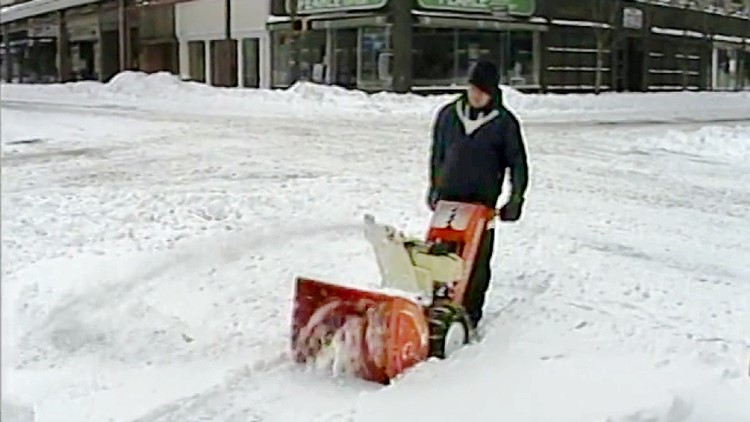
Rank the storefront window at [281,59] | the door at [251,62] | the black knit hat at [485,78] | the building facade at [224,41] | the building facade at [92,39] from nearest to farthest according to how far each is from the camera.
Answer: the black knit hat at [485,78] < the storefront window at [281,59] < the building facade at [224,41] < the door at [251,62] < the building facade at [92,39]

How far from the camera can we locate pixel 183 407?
18.2ft

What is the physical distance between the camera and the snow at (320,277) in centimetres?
564

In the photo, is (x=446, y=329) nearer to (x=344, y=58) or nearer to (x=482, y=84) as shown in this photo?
(x=482, y=84)

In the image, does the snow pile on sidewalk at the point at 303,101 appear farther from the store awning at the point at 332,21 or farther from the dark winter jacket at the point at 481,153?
the dark winter jacket at the point at 481,153

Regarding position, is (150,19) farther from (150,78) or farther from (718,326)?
(718,326)

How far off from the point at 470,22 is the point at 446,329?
28.6m

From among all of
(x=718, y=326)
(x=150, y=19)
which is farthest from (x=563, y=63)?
(x=718, y=326)

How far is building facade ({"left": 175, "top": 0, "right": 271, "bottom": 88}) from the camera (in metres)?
36.8

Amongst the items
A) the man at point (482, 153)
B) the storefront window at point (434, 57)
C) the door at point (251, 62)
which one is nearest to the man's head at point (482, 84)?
the man at point (482, 153)

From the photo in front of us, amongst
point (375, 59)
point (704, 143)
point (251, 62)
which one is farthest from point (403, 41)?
point (704, 143)

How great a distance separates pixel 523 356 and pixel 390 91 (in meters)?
26.7

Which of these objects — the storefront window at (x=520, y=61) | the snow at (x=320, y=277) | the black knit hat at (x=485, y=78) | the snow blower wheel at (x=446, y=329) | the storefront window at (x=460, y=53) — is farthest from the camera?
the storefront window at (x=520, y=61)

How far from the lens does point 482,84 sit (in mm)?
6254

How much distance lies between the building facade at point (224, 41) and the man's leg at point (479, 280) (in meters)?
30.1
